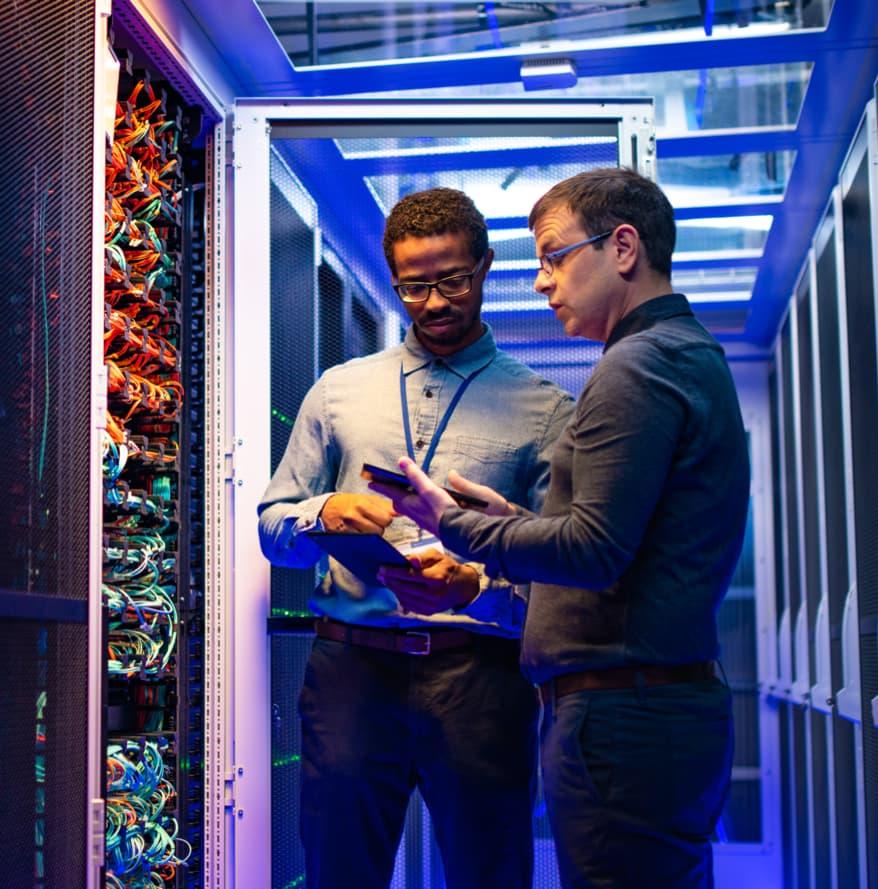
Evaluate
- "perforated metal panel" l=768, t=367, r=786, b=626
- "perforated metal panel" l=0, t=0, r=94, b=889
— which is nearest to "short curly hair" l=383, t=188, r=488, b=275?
"perforated metal panel" l=0, t=0, r=94, b=889

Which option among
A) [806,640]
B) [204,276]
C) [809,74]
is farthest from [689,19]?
[806,640]

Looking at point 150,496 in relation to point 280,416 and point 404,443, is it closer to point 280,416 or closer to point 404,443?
point 280,416

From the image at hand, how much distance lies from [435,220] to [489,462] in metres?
0.51

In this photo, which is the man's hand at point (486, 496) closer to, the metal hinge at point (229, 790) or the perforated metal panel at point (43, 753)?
the perforated metal panel at point (43, 753)

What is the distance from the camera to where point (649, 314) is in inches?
→ 78.7

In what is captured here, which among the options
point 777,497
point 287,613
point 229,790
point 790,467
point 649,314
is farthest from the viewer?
point 777,497

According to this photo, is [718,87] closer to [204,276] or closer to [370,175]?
[370,175]

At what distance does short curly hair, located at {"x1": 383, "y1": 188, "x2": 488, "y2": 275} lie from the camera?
259 cm

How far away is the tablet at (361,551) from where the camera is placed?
2.16 metres

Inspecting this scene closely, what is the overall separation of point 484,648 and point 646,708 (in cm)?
64

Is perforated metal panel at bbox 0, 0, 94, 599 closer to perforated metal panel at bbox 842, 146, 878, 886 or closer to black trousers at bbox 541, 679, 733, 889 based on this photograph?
black trousers at bbox 541, 679, 733, 889

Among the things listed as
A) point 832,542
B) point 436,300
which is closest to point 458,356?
point 436,300

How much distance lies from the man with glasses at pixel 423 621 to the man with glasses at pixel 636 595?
17.0 inches

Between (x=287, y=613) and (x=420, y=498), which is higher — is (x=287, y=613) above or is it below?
below
